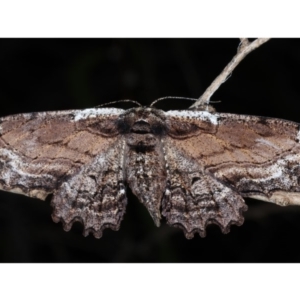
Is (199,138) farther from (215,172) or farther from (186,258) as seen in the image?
(186,258)

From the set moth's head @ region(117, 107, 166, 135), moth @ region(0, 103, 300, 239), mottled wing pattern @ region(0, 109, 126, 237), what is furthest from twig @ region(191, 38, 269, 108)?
mottled wing pattern @ region(0, 109, 126, 237)

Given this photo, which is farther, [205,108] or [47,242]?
[47,242]

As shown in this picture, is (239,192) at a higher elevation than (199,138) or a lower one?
lower

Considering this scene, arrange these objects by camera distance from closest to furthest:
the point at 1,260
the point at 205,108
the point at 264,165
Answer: the point at 264,165, the point at 205,108, the point at 1,260

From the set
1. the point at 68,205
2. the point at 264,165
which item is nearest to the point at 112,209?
the point at 68,205

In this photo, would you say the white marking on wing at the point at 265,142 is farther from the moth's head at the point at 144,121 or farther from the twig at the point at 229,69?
the moth's head at the point at 144,121

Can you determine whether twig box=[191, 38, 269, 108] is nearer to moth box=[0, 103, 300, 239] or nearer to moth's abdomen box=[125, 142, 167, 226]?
moth box=[0, 103, 300, 239]
